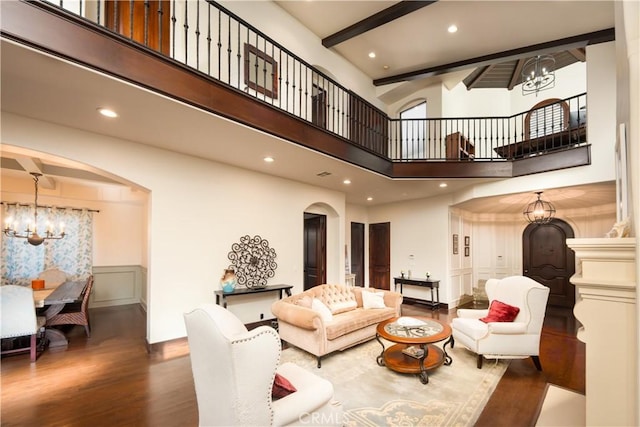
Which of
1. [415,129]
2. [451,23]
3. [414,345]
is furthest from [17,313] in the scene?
[415,129]

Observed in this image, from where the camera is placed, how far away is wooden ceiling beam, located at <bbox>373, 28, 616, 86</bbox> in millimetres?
4785

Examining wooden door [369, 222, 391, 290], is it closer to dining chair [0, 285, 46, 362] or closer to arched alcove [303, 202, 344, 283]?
arched alcove [303, 202, 344, 283]

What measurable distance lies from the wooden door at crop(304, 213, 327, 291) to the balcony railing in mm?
2210

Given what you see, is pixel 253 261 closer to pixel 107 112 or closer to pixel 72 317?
pixel 72 317

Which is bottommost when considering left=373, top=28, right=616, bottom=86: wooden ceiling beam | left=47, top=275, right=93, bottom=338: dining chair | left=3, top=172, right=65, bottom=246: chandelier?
left=47, top=275, right=93, bottom=338: dining chair

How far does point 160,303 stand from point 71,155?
2.14 meters

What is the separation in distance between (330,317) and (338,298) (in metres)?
0.81

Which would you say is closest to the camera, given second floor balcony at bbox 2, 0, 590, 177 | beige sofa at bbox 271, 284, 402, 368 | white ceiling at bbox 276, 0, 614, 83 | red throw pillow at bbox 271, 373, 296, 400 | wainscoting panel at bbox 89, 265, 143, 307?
red throw pillow at bbox 271, 373, 296, 400

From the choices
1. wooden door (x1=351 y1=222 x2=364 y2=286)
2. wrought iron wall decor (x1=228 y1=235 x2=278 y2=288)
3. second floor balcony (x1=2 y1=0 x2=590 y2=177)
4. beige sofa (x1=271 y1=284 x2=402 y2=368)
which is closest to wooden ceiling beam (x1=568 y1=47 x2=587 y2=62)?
second floor balcony (x1=2 y1=0 x2=590 y2=177)

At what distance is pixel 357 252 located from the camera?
28.2ft

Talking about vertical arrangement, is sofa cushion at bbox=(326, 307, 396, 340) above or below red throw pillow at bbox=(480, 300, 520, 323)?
below

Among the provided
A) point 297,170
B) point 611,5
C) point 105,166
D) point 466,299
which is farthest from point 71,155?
point 466,299

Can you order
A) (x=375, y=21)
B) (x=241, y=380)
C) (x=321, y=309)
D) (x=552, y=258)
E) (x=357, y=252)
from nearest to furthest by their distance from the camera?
1. (x=241, y=380)
2. (x=321, y=309)
3. (x=375, y=21)
4. (x=552, y=258)
5. (x=357, y=252)

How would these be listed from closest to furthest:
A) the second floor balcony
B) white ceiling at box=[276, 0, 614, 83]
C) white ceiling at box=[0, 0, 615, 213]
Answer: the second floor balcony < white ceiling at box=[0, 0, 615, 213] < white ceiling at box=[276, 0, 614, 83]
